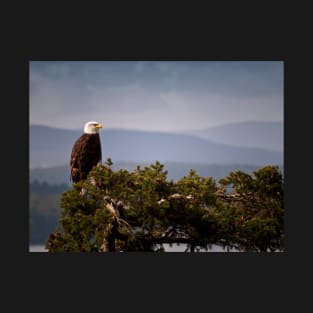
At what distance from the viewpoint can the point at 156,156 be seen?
13.3 m

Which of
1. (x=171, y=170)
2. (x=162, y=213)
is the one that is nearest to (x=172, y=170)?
(x=171, y=170)

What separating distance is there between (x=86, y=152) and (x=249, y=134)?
1.91 m

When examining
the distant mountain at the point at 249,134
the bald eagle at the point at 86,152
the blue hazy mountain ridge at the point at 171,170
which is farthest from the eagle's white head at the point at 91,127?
the distant mountain at the point at 249,134

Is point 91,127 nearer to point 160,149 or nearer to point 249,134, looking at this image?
point 160,149

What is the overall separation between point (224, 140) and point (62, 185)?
1.97 meters

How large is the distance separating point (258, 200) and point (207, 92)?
4.57 ft

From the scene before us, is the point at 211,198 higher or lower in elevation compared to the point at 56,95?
lower

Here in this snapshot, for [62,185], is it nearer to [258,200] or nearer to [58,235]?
[58,235]

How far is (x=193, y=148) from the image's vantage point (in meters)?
13.3

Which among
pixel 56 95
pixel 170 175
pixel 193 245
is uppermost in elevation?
pixel 56 95

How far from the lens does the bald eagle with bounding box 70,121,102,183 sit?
1322 cm

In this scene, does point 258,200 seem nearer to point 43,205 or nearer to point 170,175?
point 170,175

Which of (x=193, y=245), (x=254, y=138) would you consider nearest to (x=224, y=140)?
(x=254, y=138)

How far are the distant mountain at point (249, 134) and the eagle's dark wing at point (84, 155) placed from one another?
1.08m
